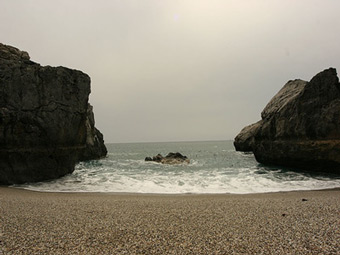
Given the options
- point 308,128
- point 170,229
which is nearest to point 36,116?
point 170,229

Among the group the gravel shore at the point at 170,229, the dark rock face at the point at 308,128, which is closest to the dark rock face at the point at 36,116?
the gravel shore at the point at 170,229

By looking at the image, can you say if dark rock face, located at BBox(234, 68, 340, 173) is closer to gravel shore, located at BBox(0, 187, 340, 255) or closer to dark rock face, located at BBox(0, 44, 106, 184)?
gravel shore, located at BBox(0, 187, 340, 255)

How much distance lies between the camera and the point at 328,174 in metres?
17.2

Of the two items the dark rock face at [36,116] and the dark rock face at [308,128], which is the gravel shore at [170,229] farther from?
the dark rock face at [308,128]

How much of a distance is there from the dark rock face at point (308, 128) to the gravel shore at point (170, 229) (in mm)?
12147

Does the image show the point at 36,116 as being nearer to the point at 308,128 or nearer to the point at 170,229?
the point at 170,229

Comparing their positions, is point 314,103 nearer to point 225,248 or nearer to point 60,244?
point 225,248

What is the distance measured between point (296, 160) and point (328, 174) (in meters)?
2.89

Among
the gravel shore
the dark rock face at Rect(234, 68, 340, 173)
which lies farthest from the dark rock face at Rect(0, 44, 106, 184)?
the dark rock face at Rect(234, 68, 340, 173)

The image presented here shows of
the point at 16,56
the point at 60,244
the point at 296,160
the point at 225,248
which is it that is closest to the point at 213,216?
the point at 225,248

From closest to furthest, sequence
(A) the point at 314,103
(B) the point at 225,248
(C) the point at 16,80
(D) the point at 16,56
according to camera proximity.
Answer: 1. (B) the point at 225,248
2. (C) the point at 16,80
3. (D) the point at 16,56
4. (A) the point at 314,103

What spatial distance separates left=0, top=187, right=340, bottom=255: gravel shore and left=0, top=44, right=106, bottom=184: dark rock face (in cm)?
815

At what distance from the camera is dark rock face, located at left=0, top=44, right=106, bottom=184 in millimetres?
13867

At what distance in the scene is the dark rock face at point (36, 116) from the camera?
13.9 m
